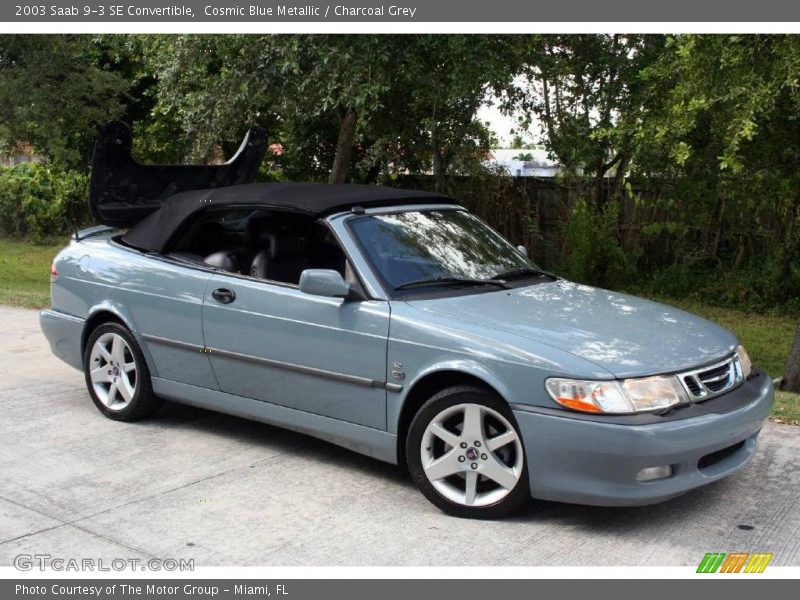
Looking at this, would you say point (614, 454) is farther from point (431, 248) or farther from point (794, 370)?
point (794, 370)

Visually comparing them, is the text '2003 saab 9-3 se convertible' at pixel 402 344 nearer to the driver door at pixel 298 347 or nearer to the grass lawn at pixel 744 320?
the driver door at pixel 298 347

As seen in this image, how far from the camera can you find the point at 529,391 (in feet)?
Result: 15.3

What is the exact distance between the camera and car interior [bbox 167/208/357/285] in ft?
20.3

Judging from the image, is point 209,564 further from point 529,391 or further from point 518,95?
point 518,95

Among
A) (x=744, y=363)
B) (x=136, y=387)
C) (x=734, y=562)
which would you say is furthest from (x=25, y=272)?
(x=734, y=562)

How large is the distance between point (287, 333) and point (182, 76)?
8.40 m

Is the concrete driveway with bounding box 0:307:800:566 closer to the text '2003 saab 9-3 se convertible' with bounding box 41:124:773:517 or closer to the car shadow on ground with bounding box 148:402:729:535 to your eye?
the car shadow on ground with bounding box 148:402:729:535

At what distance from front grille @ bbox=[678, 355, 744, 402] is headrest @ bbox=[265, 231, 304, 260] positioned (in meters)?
2.56

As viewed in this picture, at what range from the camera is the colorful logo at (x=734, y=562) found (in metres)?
4.34

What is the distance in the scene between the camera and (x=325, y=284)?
17.5ft

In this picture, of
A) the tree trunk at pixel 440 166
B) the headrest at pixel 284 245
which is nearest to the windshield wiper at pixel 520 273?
the headrest at pixel 284 245

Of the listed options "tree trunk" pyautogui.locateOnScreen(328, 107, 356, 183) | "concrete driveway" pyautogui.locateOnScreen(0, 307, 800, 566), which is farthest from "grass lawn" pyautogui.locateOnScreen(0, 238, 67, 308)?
"concrete driveway" pyautogui.locateOnScreen(0, 307, 800, 566)

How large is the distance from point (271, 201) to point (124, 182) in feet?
5.96

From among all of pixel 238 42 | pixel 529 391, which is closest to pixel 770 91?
pixel 529 391
